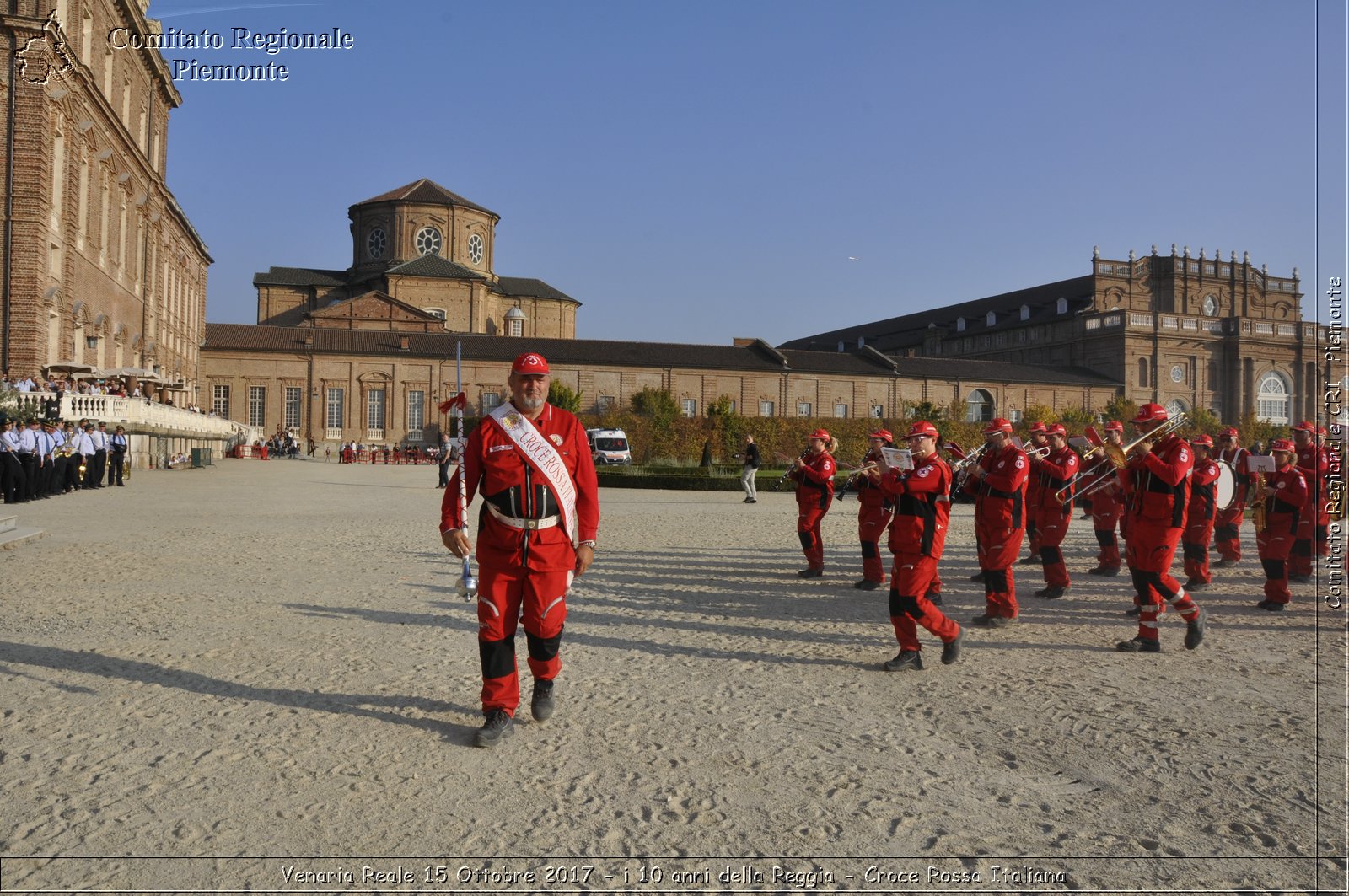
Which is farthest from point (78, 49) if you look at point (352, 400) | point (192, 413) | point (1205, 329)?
point (1205, 329)

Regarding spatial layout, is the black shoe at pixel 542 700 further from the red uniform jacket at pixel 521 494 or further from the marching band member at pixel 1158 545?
the marching band member at pixel 1158 545

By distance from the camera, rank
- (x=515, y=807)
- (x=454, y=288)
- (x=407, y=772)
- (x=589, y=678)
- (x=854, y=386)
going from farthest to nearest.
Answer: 1. (x=454, y=288)
2. (x=854, y=386)
3. (x=589, y=678)
4. (x=407, y=772)
5. (x=515, y=807)

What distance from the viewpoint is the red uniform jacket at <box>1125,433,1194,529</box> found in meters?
7.77

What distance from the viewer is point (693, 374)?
2704 inches

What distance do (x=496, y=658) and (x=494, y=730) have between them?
14.0 inches

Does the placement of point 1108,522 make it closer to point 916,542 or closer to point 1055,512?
point 1055,512

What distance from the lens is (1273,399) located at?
234 feet

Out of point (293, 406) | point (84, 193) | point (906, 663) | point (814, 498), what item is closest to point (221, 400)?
point (293, 406)

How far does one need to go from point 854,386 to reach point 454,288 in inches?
1278

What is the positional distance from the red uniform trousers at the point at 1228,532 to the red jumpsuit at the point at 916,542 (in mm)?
7769

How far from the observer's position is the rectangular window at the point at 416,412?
66.6 meters

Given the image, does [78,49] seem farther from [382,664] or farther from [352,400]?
[382,664]

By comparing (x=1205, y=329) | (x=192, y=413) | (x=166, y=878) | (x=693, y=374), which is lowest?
(x=166, y=878)

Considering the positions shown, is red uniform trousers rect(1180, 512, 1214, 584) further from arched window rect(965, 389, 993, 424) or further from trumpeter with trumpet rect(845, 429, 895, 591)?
arched window rect(965, 389, 993, 424)
